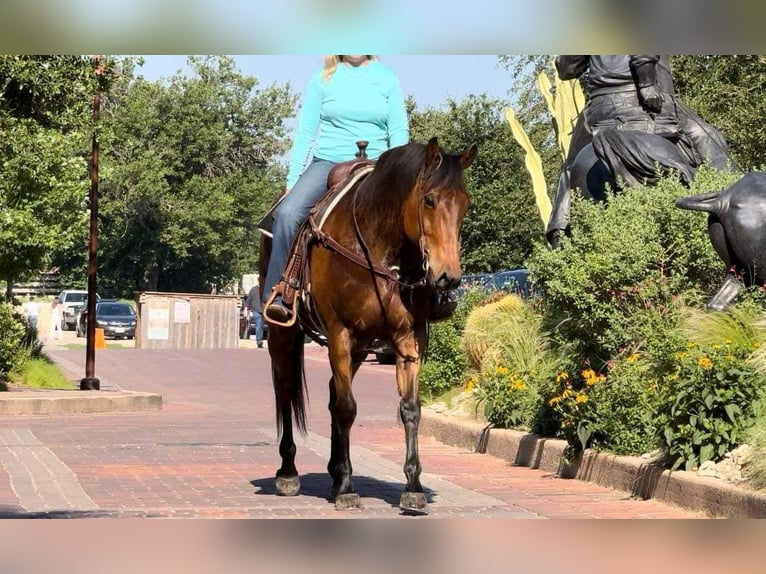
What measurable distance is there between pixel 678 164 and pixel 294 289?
528cm

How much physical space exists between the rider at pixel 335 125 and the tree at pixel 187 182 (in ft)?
149

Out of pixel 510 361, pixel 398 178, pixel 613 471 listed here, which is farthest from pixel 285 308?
pixel 510 361

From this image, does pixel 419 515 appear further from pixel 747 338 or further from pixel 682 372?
pixel 747 338

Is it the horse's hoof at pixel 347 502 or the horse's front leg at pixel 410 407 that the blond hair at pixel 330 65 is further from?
the horse's hoof at pixel 347 502

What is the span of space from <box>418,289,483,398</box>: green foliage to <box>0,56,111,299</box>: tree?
559cm

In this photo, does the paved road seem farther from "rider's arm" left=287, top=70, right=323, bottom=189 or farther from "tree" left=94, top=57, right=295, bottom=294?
"tree" left=94, top=57, right=295, bottom=294

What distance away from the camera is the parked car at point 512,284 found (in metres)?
18.0

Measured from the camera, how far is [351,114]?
901cm

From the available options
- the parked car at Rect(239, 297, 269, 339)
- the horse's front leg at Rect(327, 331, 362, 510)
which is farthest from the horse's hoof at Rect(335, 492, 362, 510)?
the parked car at Rect(239, 297, 269, 339)

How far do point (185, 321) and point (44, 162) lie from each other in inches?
1054

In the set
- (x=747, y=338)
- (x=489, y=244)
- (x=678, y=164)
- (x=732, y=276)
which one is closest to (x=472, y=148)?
(x=747, y=338)

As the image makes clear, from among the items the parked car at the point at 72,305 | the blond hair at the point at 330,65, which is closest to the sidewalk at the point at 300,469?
the blond hair at the point at 330,65

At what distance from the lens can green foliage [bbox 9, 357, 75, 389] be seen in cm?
2217

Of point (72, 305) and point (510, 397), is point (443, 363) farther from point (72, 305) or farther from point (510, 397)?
point (72, 305)
